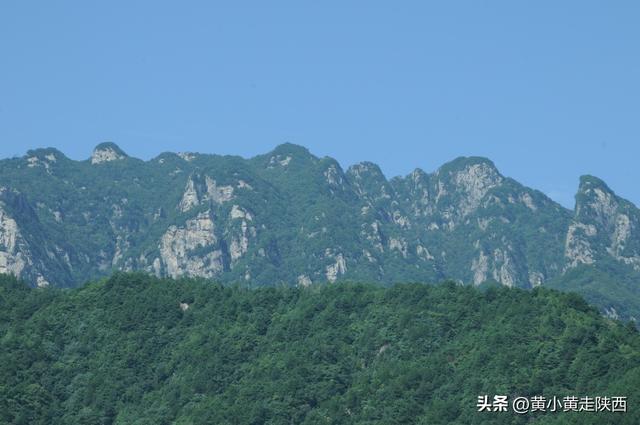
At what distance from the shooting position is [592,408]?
188 metres

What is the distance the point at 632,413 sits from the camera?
189375 mm

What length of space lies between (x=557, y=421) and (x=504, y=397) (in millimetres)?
7056

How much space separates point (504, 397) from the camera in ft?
652

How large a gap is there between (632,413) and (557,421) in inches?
420

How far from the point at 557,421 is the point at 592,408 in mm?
8879

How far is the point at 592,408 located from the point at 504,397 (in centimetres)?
1360

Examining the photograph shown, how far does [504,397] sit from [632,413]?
54.8 feet

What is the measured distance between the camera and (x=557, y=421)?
7736 inches

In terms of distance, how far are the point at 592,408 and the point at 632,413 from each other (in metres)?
4.94
